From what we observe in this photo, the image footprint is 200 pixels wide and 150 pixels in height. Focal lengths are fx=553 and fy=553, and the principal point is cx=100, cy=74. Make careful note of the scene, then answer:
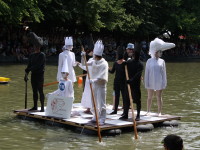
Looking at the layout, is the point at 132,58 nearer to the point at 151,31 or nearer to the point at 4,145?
the point at 4,145

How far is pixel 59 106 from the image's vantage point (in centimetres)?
1355

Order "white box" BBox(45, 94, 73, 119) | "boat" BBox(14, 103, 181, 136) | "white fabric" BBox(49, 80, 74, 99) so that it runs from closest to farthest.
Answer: "boat" BBox(14, 103, 181, 136), "white box" BBox(45, 94, 73, 119), "white fabric" BBox(49, 80, 74, 99)

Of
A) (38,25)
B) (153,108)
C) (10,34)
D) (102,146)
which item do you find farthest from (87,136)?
(38,25)

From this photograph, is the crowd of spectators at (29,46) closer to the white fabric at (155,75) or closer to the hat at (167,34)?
the hat at (167,34)

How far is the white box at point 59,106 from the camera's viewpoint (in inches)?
526

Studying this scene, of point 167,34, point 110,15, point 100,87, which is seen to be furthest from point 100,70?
point 167,34

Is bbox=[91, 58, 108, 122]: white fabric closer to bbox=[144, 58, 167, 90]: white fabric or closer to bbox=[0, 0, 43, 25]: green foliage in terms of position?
bbox=[144, 58, 167, 90]: white fabric

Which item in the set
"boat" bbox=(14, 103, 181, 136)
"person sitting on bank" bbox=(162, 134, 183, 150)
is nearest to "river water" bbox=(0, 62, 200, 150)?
"boat" bbox=(14, 103, 181, 136)

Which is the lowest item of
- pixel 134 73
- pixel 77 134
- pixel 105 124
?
pixel 77 134

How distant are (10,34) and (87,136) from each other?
25.8 meters

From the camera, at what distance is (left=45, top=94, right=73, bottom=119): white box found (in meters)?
13.4

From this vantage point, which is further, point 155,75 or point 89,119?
point 155,75

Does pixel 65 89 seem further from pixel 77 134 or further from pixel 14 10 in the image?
pixel 14 10

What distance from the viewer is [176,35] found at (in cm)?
5888
